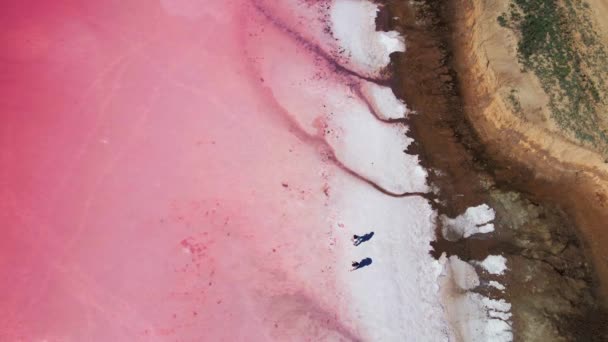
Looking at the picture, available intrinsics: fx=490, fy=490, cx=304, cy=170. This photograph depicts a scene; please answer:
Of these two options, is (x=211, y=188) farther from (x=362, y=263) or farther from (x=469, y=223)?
(x=469, y=223)

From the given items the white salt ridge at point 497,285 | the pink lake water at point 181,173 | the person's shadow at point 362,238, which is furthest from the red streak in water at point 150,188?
the white salt ridge at point 497,285

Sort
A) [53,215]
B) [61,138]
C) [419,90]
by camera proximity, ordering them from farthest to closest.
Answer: [419,90]
[61,138]
[53,215]

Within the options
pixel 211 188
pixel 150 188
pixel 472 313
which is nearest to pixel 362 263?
pixel 472 313

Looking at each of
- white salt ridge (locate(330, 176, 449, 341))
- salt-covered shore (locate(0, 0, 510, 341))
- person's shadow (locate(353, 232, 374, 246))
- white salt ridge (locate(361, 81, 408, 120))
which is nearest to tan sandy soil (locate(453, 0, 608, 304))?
white salt ridge (locate(361, 81, 408, 120))

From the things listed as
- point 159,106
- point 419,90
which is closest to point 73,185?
point 159,106

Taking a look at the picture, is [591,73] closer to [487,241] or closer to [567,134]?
[567,134]

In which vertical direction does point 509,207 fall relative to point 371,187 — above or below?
above
